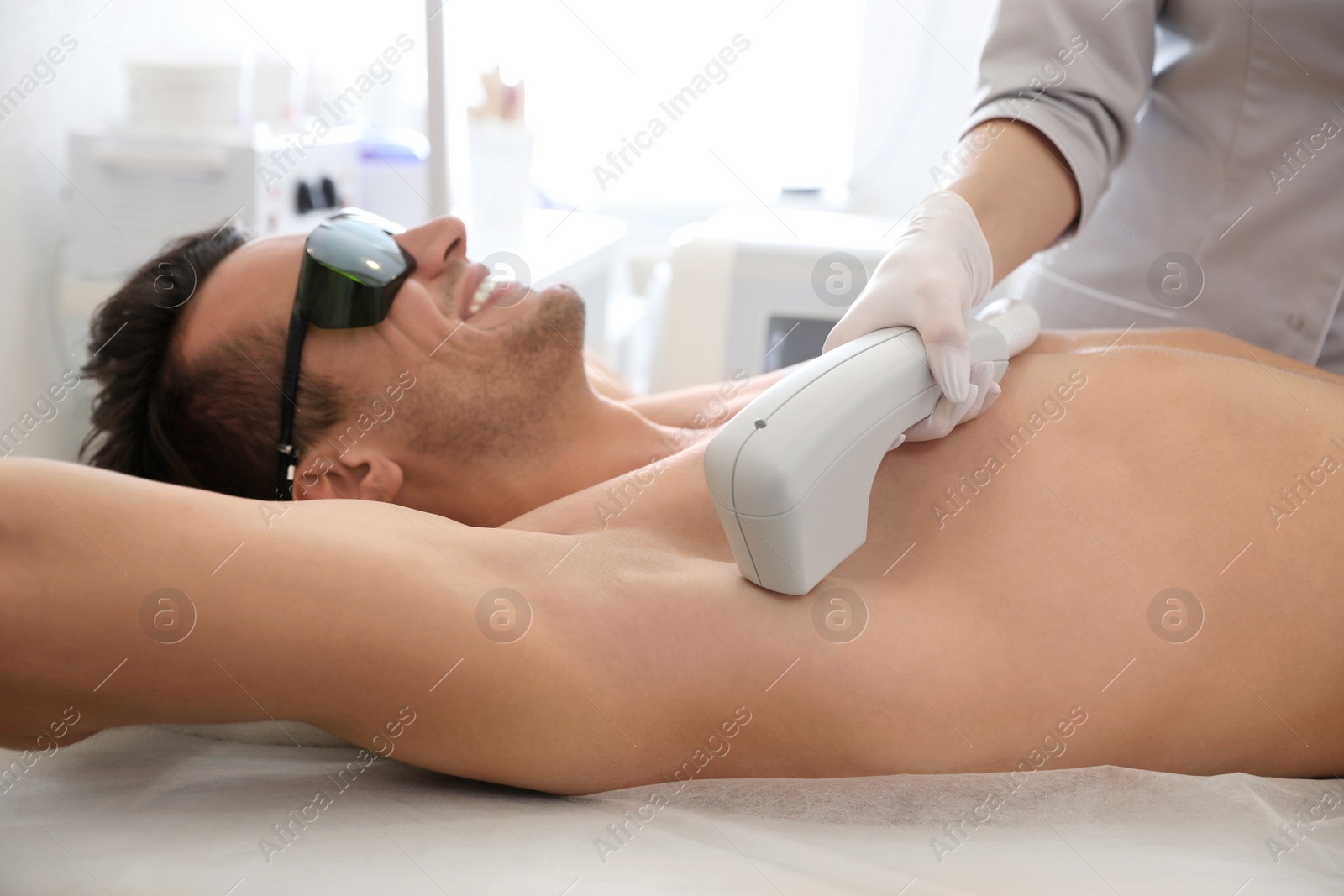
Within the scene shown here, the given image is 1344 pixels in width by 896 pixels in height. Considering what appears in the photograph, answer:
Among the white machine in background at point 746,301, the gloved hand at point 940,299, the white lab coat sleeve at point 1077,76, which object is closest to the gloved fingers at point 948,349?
the gloved hand at point 940,299

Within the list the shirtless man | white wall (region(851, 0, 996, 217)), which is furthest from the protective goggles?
white wall (region(851, 0, 996, 217))

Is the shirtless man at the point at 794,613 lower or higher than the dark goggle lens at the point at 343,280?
lower

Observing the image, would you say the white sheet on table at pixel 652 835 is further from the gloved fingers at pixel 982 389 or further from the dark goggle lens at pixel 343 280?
the dark goggle lens at pixel 343 280

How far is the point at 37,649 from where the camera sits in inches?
25.0

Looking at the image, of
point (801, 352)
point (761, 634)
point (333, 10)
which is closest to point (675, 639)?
point (761, 634)

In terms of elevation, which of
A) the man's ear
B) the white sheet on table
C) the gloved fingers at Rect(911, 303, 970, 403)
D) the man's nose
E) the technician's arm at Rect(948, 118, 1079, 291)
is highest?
the technician's arm at Rect(948, 118, 1079, 291)

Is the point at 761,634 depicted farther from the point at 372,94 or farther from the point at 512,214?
the point at 372,94

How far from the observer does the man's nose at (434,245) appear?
3.91 ft

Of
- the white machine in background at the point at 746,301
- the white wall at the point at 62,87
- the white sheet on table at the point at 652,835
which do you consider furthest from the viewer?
the white machine in background at the point at 746,301

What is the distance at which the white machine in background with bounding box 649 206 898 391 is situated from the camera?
6.20ft

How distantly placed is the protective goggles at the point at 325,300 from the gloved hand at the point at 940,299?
20.6 inches

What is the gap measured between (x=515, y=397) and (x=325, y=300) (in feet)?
0.78

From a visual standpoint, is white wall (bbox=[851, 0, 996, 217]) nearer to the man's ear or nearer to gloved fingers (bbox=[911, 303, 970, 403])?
gloved fingers (bbox=[911, 303, 970, 403])

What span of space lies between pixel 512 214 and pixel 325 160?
1.83 ft
